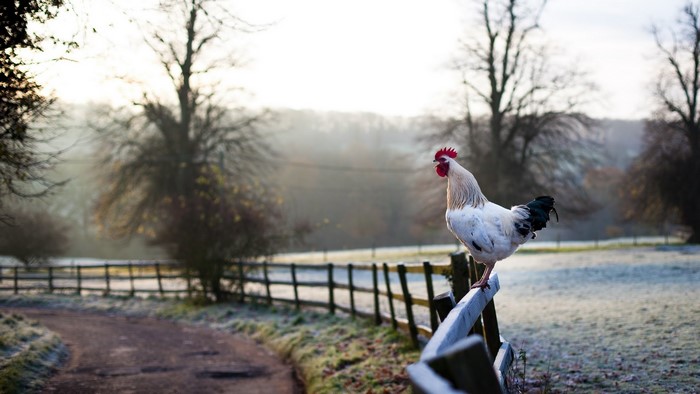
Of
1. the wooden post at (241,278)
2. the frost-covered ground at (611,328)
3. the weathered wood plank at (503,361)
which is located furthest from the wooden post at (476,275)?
the wooden post at (241,278)

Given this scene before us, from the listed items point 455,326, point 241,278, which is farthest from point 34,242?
point 455,326

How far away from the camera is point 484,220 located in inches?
236

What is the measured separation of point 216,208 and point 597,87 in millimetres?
20961

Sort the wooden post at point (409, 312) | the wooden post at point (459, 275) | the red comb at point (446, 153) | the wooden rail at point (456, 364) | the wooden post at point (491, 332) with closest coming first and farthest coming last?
the wooden rail at point (456, 364)
the wooden post at point (491, 332)
the red comb at point (446, 153)
the wooden post at point (459, 275)
the wooden post at point (409, 312)

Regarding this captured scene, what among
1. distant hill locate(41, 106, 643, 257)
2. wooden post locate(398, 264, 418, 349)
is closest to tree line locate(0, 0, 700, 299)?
wooden post locate(398, 264, 418, 349)

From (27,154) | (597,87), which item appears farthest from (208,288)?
(597,87)

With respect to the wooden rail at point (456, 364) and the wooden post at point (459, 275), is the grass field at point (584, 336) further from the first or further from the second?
the wooden rail at point (456, 364)

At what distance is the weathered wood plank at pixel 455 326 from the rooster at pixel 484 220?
128 cm

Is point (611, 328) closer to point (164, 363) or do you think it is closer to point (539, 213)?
point (539, 213)

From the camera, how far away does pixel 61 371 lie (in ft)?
35.2

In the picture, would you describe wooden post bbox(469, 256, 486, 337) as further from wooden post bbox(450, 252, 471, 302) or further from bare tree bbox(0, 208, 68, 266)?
bare tree bbox(0, 208, 68, 266)

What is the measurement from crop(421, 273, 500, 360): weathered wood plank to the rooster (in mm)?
1279

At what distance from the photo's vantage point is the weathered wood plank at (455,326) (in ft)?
8.74

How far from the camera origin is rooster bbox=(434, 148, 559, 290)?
593cm
